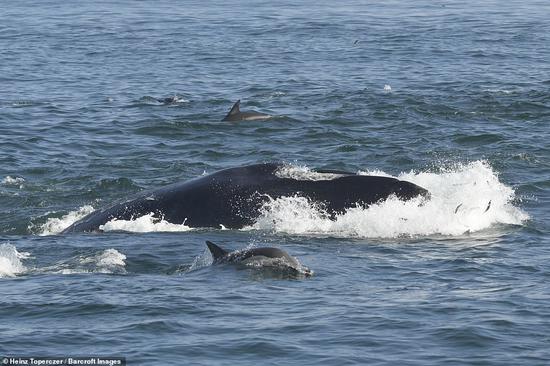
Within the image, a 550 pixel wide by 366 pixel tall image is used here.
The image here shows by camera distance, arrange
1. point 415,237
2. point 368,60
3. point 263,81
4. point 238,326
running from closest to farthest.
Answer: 1. point 238,326
2. point 415,237
3. point 263,81
4. point 368,60

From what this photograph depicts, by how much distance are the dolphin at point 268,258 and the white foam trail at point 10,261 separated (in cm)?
292

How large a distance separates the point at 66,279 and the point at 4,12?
151ft

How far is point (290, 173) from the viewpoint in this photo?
19.0 m

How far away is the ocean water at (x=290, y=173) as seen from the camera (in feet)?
48.5

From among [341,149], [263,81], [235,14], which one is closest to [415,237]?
[341,149]

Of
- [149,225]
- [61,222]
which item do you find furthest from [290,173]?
[61,222]

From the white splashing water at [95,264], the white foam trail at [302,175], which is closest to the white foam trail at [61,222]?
the white splashing water at [95,264]

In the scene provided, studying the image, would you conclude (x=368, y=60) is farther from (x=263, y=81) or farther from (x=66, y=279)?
(x=66, y=279)

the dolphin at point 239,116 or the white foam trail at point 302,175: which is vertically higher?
the white foam trail at point 302,175

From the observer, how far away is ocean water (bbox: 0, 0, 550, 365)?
1479 centimetres

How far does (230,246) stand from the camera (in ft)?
61.0

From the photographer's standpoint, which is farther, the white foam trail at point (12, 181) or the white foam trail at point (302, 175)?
the white foam trail at point (12, 181)

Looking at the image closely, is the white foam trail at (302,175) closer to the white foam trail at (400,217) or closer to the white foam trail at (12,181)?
the white foam trail at (400,217)

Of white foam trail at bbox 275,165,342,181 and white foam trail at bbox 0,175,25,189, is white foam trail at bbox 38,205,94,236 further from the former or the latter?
white foam trail at bbox 275,165,342,181
